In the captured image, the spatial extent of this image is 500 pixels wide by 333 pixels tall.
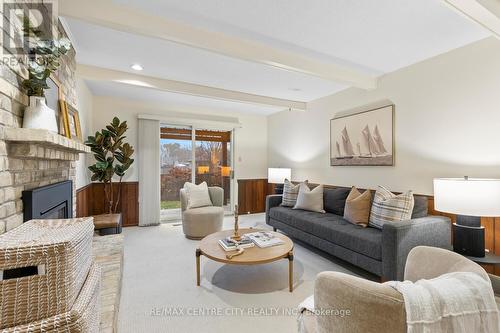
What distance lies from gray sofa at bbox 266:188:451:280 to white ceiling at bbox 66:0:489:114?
168 cm

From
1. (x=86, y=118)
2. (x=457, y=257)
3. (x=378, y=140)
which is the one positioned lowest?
(x=457, y=257)

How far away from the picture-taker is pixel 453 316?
77cm

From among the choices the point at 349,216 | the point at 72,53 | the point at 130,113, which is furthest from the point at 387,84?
the point at 130,113

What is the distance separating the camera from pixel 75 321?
0.90 meters

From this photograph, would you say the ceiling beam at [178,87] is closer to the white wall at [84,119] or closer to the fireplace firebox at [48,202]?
the white wall at [84,119]

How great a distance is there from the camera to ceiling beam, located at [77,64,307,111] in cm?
298

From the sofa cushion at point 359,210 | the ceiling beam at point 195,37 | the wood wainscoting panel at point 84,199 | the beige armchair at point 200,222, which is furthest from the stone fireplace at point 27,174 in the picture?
the sofa cushion at point 359,210

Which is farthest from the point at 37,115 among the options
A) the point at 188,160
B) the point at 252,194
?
the point at 252,194

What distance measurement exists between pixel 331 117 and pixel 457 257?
127 inches

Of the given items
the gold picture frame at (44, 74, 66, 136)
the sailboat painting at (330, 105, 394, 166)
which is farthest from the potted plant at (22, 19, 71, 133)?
the sailboat painting at (330, 105, 394, 166)

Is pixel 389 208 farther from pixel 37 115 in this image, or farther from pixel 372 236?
pixel 37 115

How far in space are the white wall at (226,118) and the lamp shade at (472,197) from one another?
398 cm

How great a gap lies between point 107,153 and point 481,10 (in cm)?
491

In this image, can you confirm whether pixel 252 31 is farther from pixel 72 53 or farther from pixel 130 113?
pixel 130 113
